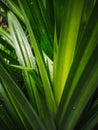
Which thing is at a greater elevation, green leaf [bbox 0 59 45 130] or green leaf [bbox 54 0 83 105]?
green leaf [bbox 54 0 83 105]

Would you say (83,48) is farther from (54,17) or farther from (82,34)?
(54,17)

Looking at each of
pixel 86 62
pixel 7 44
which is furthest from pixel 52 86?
pixel 7 44

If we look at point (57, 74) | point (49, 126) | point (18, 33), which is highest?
point (18, 33)

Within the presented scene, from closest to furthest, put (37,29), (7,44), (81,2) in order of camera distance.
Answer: (81,2) < (37,29) < (7,44)

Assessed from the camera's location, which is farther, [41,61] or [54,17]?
[54,17]

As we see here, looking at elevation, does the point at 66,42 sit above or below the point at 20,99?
above

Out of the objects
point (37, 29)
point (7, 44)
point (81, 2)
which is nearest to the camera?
point (81, 2)

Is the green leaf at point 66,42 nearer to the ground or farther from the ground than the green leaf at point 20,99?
farther from the ground

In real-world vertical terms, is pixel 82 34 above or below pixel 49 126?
above
